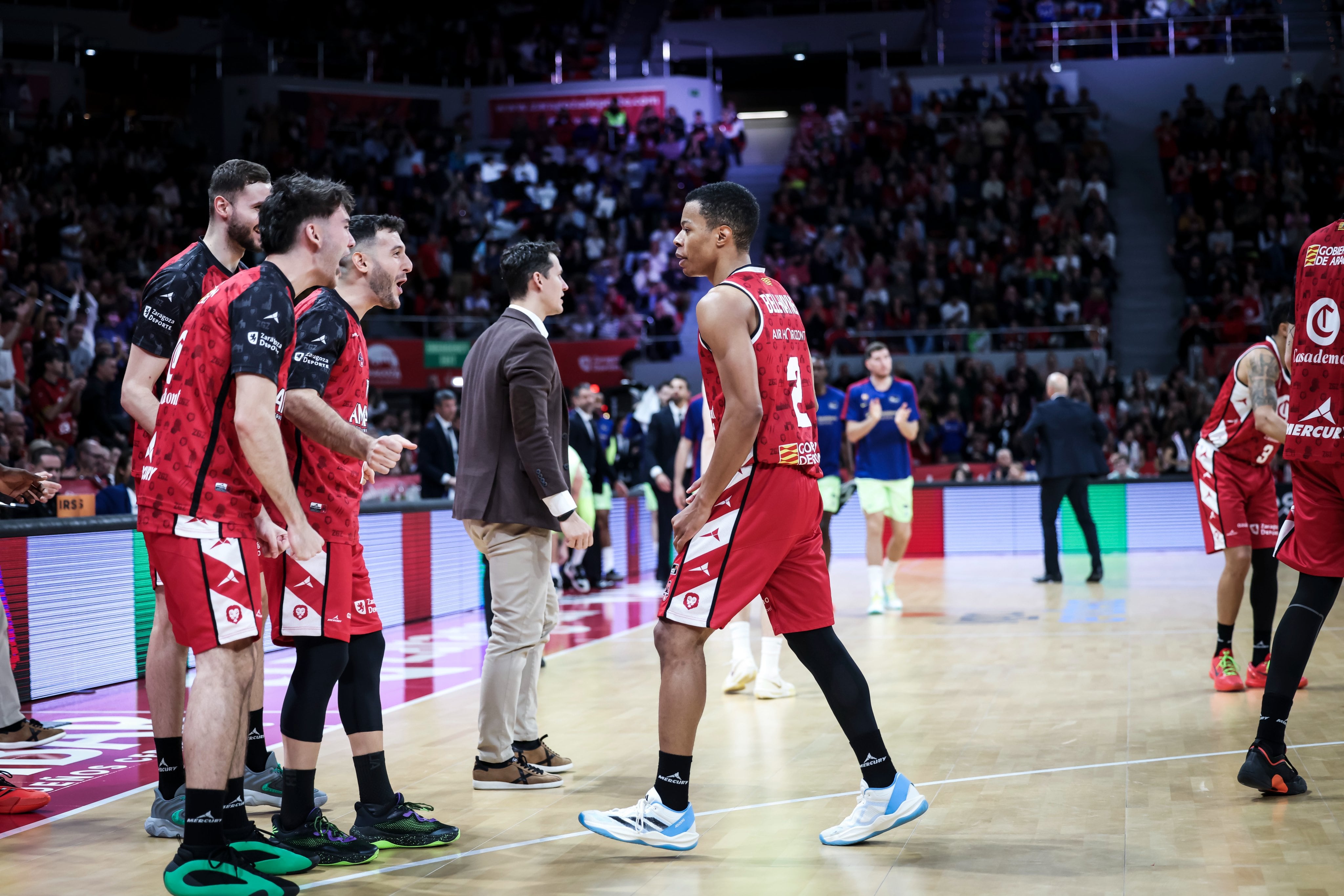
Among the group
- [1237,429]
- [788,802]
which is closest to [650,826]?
[788,802]

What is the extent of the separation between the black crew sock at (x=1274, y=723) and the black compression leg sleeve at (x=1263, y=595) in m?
2.10

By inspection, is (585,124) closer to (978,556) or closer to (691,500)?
(978,556)

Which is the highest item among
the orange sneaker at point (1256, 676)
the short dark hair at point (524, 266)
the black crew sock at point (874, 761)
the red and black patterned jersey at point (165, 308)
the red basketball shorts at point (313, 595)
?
the short dark hair at point (524, 266)

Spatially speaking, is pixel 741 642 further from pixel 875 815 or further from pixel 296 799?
pixel 296 799

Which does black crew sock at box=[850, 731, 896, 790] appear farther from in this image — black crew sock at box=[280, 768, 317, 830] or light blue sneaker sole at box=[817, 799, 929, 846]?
black crew sock at box=[280, 768, 317, 830]

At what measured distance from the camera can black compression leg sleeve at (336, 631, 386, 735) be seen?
4.07m

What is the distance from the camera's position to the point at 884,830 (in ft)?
13.0

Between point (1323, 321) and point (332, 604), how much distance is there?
3.52 metres

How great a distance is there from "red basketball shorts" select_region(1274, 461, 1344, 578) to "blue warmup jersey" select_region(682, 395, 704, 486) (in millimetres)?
3796

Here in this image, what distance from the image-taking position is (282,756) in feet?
18.4

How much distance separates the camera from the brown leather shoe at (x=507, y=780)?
4.81 meters

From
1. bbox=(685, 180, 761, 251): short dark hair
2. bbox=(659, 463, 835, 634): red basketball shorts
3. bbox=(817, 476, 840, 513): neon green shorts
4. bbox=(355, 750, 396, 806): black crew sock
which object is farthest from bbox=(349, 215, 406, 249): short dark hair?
bbox=(817, 476, 840, 513): neon green shorts

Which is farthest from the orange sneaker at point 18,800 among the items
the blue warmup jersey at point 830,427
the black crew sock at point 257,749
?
the blue warmup jersey at point 830,427

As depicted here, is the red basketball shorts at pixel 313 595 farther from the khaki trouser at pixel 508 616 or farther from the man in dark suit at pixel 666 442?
the man in dark suit at pixel 666 442
